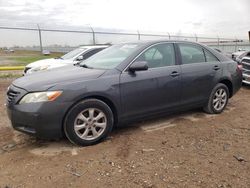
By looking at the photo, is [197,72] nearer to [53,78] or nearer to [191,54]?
[191,54]

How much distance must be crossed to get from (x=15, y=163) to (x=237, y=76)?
4673mm

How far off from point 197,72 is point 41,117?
2.95 meters

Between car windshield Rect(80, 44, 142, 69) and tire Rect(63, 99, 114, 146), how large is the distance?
0.76 m

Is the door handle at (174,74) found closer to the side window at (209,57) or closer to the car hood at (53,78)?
the side window at (209,57)

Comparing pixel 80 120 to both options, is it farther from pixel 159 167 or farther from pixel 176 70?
pixel 176 70

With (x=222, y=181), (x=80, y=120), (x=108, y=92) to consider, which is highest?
(x=108, y=92)

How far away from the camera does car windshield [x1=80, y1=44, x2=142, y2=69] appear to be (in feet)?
15.2

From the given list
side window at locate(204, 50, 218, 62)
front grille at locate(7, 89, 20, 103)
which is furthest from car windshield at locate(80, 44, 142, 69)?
side window at locate(204, 50, 218, 62)

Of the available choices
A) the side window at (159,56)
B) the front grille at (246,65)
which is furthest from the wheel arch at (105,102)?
the front grille at (246,65)

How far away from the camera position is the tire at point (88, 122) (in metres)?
3.91

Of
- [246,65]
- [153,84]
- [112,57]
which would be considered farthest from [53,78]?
[246,65]

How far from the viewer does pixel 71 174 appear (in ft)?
10.9

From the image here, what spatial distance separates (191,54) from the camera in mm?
5348

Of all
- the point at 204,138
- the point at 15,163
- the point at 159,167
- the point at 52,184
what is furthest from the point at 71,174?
the point at 204,138
